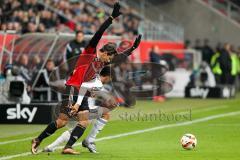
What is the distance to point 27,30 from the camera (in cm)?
2781

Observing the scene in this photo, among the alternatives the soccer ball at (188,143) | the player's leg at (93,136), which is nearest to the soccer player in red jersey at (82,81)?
the player's leg at (93,136)

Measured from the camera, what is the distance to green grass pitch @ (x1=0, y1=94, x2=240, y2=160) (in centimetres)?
1387

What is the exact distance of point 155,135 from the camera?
17.6 metres

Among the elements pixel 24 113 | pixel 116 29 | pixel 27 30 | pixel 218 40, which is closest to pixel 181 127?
pixel 24 113

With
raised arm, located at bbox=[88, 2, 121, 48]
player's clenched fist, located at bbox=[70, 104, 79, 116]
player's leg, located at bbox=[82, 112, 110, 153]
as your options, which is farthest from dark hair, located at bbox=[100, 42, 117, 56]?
player's leg, located at bbox=[82, 112, 110, 153]

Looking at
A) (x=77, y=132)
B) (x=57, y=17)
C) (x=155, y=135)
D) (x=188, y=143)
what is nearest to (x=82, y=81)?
(x=77, y=132)

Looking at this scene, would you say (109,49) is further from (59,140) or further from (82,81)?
(59,140)

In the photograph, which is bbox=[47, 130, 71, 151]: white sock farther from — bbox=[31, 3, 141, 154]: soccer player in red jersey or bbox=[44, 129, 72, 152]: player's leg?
bbox=[31, 3, 141, 154]: soccer player in red jersey

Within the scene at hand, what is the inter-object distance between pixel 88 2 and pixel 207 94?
805 cm

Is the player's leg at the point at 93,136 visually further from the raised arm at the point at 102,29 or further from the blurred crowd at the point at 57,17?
the blurred crowd at the point at 57,17

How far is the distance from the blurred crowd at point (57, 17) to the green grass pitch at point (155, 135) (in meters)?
5.00

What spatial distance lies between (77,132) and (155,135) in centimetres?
407

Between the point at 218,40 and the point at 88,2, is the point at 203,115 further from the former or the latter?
the point at 218,40

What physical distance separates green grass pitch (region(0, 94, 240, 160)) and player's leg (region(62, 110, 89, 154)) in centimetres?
19
